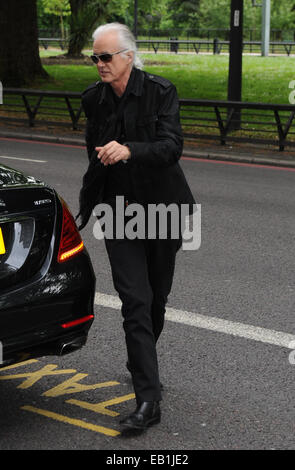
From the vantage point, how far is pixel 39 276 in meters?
4.03

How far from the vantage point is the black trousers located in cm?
413

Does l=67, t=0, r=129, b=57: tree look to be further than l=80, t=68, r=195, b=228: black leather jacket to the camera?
Yes

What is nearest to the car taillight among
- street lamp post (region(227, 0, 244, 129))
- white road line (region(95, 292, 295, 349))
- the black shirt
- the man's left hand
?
the black shirt

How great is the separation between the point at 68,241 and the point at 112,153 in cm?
54

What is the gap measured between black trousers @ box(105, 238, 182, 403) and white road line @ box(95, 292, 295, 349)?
1308mm

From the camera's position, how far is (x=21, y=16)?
80.3ft

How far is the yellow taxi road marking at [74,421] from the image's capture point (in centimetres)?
413

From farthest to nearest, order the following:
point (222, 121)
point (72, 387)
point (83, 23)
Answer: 1. point (83, 23)
2. point (222, 121)
3. point (72, 387)

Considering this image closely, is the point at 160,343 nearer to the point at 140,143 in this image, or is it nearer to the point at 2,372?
the point at 2,372

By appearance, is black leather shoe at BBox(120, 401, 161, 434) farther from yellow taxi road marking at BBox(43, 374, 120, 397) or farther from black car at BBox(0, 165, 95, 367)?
yellow taxi road marking at BBox(43, 374, 120, 397)

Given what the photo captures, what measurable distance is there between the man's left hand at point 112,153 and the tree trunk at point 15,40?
68.7ft

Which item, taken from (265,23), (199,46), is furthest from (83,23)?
(199,46)

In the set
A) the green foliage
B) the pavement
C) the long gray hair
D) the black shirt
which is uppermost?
the long gray hair

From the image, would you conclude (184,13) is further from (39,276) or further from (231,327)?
(39,276)
